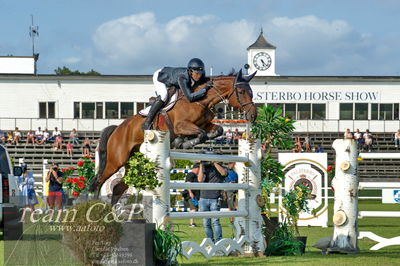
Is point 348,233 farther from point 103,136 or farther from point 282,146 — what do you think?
point 103,136

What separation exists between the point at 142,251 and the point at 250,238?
3.00 meters

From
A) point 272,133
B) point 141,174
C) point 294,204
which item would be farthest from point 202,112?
point 141,174

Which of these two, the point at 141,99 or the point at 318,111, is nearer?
the point at 141,99

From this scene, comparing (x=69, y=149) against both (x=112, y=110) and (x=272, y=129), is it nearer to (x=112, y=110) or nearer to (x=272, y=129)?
(x=112, y=110)

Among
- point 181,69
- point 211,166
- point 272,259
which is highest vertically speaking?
point 181,69

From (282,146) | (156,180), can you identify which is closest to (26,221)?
(156,180)

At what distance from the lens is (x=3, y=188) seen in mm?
13172

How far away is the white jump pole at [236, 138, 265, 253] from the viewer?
422 inches

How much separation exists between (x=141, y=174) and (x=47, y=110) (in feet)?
150

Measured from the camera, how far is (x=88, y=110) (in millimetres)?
53250

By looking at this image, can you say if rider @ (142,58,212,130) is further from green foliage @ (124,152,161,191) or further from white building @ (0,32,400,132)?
white building @ (0,32,400,132)

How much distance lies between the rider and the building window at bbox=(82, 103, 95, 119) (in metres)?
38.6

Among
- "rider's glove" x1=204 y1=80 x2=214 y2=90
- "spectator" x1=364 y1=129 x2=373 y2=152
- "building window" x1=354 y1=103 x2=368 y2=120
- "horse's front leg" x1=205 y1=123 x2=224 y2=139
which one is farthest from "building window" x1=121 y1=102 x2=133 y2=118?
"rider's glove" x1=204 y1=80 x2=214 y2=90

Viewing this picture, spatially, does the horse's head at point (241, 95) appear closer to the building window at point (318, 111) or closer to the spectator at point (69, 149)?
the spectator at point (69, 149)
